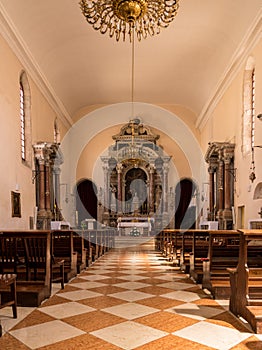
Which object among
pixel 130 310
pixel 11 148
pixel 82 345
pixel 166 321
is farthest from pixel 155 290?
pixel 11 148

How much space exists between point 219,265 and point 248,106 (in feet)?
28.0

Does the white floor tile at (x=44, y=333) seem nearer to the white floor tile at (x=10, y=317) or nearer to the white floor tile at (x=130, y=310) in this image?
the white floor tile at (x=10, y=317)

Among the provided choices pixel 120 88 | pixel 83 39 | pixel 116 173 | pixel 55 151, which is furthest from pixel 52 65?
pixel 116 173

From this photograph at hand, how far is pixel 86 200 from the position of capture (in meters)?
22.6

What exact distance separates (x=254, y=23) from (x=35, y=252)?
30.5ft

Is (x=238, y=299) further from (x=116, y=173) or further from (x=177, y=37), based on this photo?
(x=116, y=173)

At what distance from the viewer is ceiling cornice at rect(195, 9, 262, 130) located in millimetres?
11641

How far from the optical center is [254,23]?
37.6ft

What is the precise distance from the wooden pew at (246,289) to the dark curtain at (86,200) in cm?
1821

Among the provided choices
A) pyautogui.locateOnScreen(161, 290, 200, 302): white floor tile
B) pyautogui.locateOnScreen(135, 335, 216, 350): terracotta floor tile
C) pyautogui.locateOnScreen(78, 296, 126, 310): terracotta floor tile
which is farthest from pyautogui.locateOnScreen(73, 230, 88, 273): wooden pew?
pyautogui.locateOnScreen(135, 335, 216, 350): terracotta floor tile

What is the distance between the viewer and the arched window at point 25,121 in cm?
1388

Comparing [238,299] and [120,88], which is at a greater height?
[120,88]

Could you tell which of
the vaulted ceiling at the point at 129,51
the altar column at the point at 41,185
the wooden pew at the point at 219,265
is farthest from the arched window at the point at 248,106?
the wooden pew at the point at 219,265

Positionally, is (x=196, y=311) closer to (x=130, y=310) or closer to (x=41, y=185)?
(x=130, y=310)
